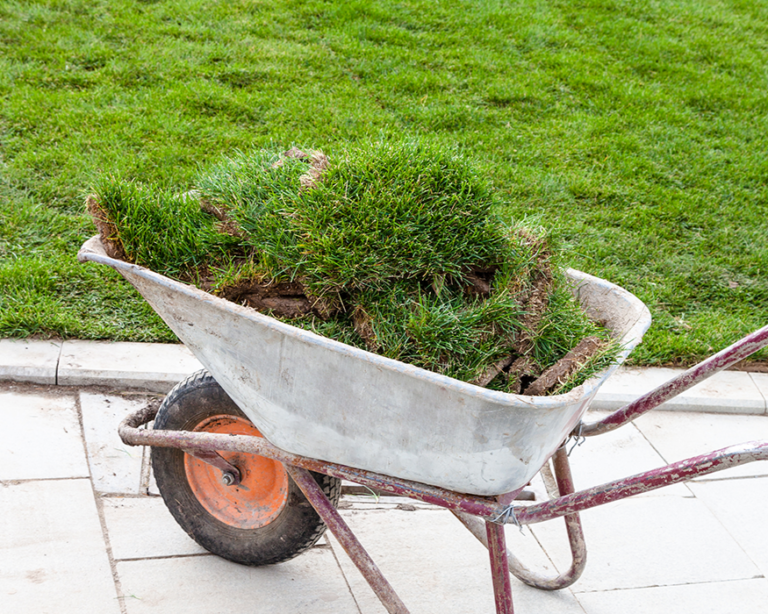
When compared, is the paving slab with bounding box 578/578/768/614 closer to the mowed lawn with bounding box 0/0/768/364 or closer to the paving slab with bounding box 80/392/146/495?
the mowed lawn with bounding box 0/0/768/364

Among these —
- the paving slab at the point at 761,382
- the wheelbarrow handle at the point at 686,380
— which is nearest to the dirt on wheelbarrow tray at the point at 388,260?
the wheelbarrow handle at the point at 686,380

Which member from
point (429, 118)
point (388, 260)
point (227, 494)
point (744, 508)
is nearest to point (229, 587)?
point (227, 494)

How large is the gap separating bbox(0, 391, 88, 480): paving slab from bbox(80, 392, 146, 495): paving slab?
38 mm

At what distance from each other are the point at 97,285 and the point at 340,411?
2120mm

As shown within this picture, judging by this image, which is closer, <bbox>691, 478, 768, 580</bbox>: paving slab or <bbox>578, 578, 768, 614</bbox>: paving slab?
<bbox>578, 578, 768, 614</bbox>: paving slab

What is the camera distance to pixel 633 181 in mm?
4820

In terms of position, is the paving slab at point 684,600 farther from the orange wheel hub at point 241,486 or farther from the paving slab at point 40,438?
the paving slab at point 40,438

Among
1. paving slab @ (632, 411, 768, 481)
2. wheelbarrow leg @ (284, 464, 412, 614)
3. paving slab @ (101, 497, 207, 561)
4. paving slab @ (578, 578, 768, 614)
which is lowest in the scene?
paving slab @ (578, 578, 768, 614)

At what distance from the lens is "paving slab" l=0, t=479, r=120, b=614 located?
2.09 meters

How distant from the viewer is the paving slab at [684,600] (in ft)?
7.86

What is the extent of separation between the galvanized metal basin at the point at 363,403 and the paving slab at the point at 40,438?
1.06 metres

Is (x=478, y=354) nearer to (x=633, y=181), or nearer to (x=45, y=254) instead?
(x=45, y=254)

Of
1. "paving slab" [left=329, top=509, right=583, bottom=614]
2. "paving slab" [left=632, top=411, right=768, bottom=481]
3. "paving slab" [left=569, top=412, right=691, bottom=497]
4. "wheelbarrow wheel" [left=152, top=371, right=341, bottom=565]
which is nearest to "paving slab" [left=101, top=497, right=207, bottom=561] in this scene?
"wheelbarrow wheel" [left=152, top=371, right=341, bottom=565]

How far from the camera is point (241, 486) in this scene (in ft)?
7.41
